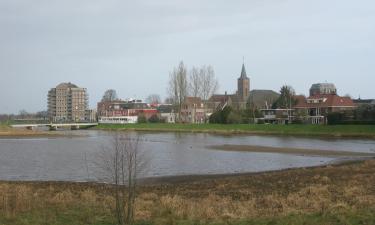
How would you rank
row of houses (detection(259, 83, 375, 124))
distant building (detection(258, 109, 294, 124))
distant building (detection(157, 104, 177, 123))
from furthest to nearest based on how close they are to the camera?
distant building (detection(157, 104, 177, 123)) < distant building (detection(258, 109, 294, 124)) < row of houses (detection(259, 83, 375, 124))

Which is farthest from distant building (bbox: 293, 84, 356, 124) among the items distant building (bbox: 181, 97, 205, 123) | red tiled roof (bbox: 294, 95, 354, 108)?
distant building (bbox: 181, 97, 205, 123)

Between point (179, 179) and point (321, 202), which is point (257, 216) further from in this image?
point (179, 179)

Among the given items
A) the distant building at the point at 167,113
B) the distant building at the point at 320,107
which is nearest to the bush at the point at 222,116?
the distant building at the point at 320,107

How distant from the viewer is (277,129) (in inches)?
3895

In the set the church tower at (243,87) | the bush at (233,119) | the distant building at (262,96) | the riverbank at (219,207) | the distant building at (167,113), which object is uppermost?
the church tower at (243,87)

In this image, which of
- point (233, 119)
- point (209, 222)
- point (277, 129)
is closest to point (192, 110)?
point (233, 119)

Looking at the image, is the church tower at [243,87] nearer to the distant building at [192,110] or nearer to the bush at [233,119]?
the distant building at [192,110]

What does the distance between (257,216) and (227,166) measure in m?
24.0

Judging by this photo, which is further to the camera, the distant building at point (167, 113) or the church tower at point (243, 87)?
the church tower at point (243, 87)

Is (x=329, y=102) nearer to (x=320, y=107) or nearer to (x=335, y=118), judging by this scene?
(x=320, y=107)

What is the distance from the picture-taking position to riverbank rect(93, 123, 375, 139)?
277 feet

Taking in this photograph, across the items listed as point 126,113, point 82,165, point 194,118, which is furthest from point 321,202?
point 126,113

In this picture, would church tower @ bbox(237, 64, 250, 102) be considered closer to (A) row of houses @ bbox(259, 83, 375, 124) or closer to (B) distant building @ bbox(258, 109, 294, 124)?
(B) distant building @ bbox(258, 109, 294, 124)

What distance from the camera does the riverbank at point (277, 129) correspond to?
84.3 m
